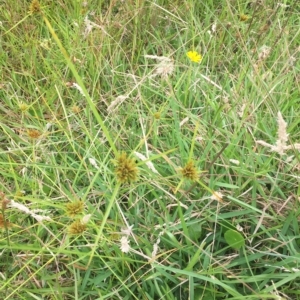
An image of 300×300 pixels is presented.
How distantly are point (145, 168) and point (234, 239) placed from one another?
266 millimetres

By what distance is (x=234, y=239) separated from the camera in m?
0.89

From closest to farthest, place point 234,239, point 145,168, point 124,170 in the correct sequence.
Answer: point 124,170, point 234,239, point 145,168

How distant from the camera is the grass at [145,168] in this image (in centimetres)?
87

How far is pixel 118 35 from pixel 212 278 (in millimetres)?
1005

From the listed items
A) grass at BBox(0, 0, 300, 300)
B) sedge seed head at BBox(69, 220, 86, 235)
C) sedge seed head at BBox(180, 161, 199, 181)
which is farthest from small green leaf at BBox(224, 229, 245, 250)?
sedge seed head at BBox(69, 220, 86, 235)

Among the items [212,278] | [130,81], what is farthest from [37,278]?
[130,81]

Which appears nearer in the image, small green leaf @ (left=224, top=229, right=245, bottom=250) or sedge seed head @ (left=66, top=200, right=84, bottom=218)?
sedge seed head @ (left=66, top=200, right=84, bottom=218)

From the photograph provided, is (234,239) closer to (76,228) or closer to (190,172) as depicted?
(190,172)

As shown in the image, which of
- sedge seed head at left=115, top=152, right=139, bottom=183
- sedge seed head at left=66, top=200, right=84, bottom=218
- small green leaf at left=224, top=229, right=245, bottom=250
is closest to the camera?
sedge seed head at left=115, top=152, right=139, bottom=183

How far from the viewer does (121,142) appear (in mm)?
1200

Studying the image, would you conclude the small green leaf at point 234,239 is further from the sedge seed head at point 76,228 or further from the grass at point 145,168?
the sedge seed head at point 76,228

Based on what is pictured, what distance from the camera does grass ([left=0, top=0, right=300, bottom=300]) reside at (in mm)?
868

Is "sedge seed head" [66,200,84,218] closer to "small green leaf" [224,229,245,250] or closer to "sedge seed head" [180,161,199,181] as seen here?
"sedge seed head" [180,161,199,181]

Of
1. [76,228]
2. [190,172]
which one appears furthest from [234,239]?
[76,228]
